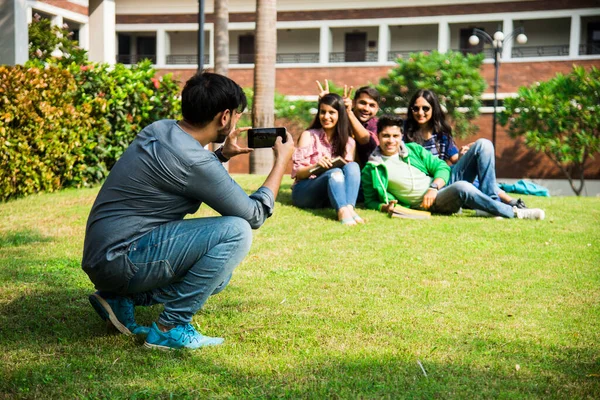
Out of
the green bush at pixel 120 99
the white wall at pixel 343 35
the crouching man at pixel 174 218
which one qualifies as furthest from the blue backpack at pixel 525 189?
the white wall at pixel 343 35

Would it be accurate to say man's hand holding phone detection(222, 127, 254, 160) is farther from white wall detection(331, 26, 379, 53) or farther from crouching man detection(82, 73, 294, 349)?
white wall detection(331, 26, 379, 53)

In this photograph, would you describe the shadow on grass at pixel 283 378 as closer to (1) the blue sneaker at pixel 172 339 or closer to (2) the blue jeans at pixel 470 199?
(1) the blue sneaker at pixel 172 339

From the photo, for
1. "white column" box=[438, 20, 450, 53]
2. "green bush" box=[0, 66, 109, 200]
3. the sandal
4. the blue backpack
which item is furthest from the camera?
"white column" box=[438, 20, 450, 53]

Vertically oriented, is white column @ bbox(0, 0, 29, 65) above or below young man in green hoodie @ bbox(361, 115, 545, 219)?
above

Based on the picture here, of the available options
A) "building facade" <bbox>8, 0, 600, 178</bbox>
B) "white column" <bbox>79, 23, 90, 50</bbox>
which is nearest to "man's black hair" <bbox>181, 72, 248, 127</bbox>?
"building facade" <bbox>8, 0, 600, 178</bbox>

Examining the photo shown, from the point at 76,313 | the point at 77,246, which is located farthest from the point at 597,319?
the point at 77,246

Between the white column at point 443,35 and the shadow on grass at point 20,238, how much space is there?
2621 cm

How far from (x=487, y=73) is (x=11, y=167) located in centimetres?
2414

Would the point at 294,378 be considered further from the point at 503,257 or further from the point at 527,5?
the point at 527,5

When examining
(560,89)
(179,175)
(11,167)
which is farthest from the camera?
(560,89)

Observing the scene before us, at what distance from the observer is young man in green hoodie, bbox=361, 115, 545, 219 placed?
8.25 meters

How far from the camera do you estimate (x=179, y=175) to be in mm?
3502

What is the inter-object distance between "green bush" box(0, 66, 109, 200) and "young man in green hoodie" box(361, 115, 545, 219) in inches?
159

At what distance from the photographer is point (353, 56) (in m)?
33.6
